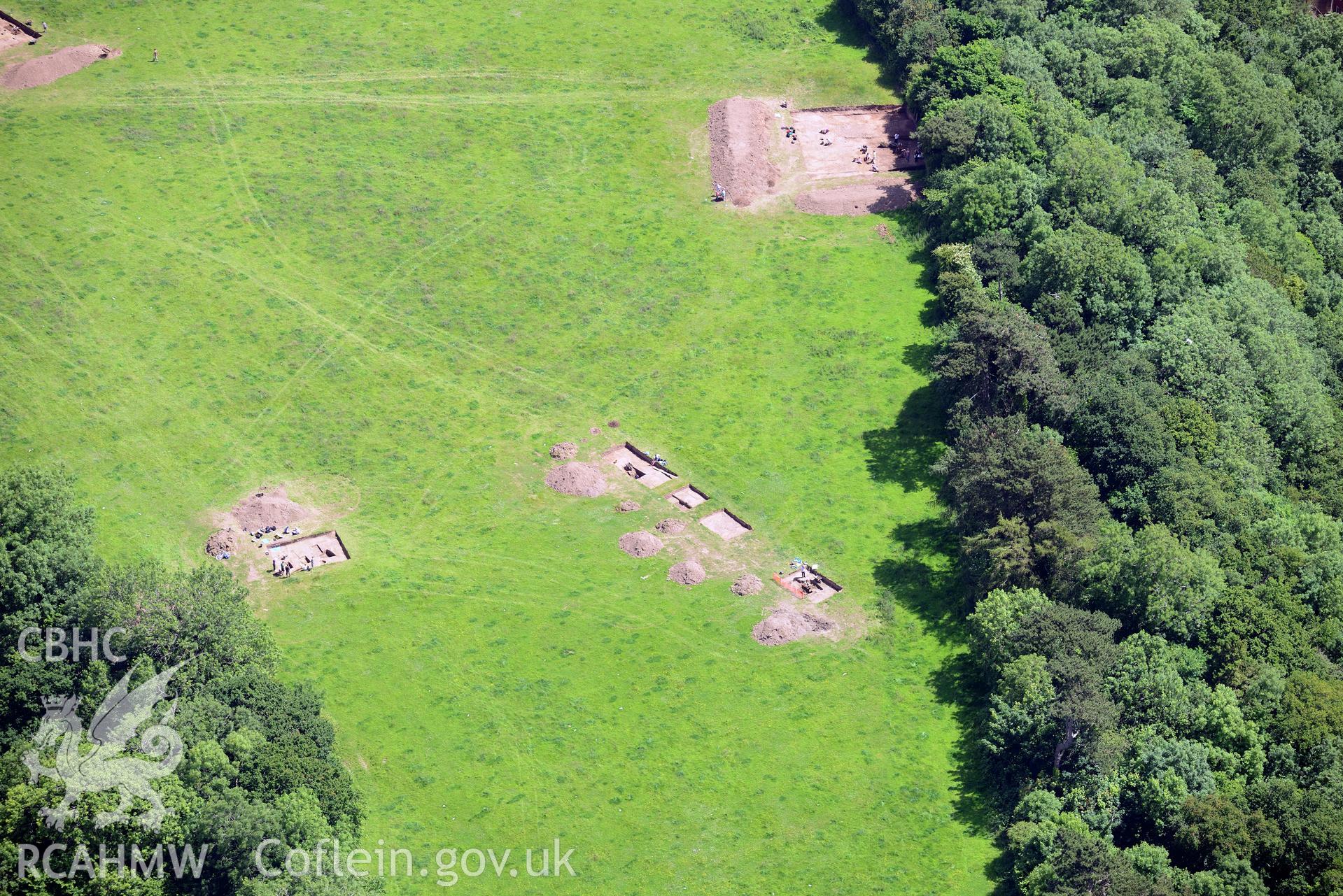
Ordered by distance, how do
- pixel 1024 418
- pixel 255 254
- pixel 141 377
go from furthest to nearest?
pixel 255 254 < pixel 141 377 < pixel 1024 418

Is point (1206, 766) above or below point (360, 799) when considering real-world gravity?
above

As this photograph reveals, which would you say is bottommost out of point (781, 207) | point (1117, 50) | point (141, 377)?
point (141, 377)

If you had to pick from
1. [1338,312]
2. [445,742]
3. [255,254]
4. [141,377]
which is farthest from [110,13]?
[1338,312]

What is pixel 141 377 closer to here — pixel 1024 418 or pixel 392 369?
pixel 392 369

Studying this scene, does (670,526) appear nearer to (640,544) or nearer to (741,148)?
(640,544)

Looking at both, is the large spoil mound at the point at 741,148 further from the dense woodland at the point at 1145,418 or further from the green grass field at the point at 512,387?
the dense woodland at the point at 1145,418

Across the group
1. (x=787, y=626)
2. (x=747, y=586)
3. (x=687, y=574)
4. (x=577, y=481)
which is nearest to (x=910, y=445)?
(x=747, y=586)
